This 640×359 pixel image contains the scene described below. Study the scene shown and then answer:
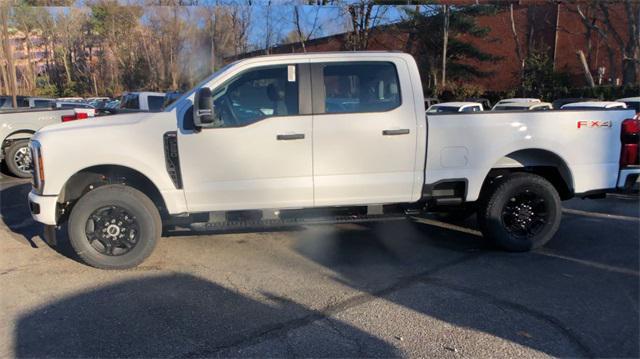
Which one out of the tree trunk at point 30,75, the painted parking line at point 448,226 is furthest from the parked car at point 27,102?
the tree trunk at point 30,75

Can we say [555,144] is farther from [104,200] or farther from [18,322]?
[18,322]

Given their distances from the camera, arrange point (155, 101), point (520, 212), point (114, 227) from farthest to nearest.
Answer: point (155, 101) → point (520, 212) → point (114, 227)

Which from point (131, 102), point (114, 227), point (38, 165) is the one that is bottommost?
point (114, 227)

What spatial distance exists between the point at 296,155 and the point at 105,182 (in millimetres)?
2040

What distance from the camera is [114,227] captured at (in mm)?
5137

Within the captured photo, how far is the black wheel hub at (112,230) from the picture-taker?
511cm

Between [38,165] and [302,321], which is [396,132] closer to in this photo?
[302,321]

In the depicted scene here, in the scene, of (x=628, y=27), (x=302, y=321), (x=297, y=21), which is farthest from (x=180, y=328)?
(x=628, y=27)

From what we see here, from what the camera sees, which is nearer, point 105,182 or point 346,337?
point 346,337

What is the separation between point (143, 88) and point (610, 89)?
3001 cm

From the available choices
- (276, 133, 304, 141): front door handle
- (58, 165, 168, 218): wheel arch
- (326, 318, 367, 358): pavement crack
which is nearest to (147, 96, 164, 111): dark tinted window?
(58, 165, 168, 218): wheel arch

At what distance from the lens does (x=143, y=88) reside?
3756 centimetres

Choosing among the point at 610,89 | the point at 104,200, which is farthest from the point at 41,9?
the point at 104,200

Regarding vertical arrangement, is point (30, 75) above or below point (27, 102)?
above
